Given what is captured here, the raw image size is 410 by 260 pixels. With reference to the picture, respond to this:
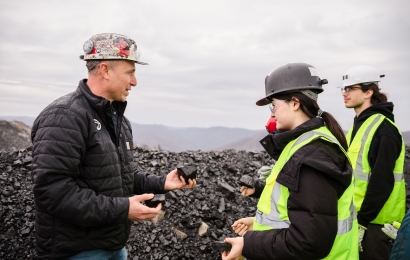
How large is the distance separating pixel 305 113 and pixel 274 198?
0.71 meters

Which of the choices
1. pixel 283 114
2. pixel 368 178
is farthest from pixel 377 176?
pixel 283 114

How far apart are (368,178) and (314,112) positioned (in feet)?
7.70

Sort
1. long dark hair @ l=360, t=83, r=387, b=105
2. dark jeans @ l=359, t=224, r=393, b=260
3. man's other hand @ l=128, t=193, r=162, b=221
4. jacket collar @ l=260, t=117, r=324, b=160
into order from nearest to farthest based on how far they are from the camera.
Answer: jacket collar @ l=260, t=117, r=324, b=160
man's other hand @ l=128, t=193, r=162, b=221
dark jeans @ l=359, t=224, r=393, b=260
long dark hair @ l=360, t=83, r=387, b=105

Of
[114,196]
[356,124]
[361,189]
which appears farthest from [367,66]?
[114,196]

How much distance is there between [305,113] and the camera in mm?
2414

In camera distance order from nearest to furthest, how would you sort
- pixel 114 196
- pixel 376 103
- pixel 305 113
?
1. pixel 305 113
2. pixel 114 196
3. pixel 376 103

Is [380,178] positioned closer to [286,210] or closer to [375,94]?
[375,94]

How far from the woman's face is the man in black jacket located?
4.53ft

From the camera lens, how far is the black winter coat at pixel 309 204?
200 cm

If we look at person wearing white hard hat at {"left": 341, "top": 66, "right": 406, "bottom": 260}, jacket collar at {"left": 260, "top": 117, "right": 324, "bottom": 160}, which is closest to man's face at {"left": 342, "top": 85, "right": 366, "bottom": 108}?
person wearing white hard hat at {"left": 341, "top": 66, "right": 406, "bottom": 260}

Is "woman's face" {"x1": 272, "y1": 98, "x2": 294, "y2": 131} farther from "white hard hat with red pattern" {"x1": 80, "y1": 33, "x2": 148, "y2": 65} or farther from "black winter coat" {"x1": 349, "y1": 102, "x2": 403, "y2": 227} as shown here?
"black winter coat" {"x1": 349, "y1": 102, "x2": 403, "y2": 227}

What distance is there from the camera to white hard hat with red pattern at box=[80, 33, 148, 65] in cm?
294

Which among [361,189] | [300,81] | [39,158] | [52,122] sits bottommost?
[361,189]

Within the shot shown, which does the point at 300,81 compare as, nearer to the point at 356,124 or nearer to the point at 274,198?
the point at 274,198
